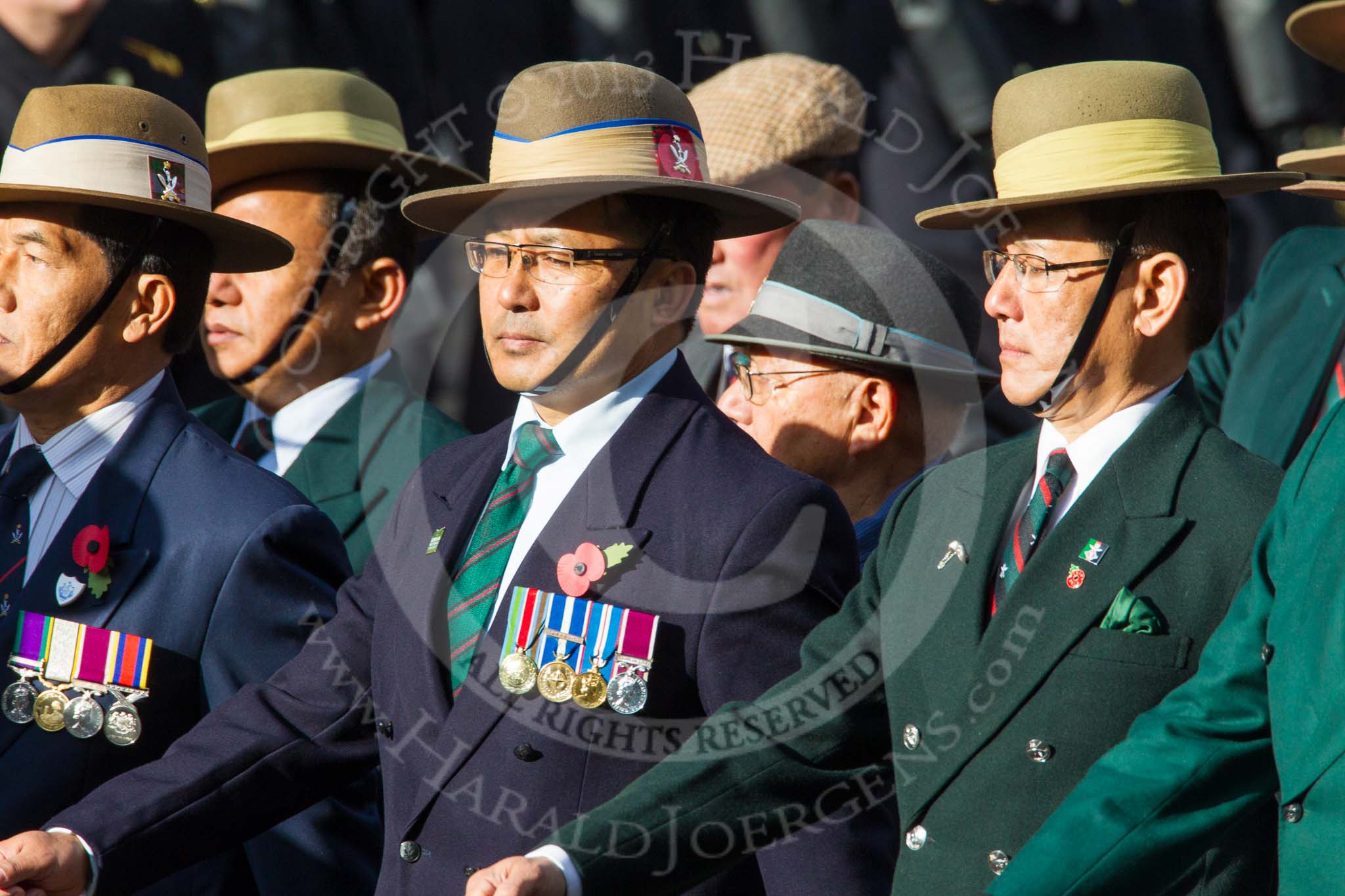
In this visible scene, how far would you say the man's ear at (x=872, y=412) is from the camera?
4.34 metres

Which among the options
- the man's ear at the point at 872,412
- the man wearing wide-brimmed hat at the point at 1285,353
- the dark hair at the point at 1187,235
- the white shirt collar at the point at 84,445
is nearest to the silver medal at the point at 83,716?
the white shirt collar at the point at 84,445

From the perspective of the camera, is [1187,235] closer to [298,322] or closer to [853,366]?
[853,366]

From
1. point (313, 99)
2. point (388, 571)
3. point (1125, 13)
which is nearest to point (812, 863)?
point (388, 571)

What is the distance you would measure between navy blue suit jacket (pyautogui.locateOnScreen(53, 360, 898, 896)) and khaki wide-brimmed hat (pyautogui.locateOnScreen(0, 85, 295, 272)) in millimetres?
1030

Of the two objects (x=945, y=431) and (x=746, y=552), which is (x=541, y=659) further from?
(x=945, y=431)

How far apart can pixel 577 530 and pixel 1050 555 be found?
2.94 ft

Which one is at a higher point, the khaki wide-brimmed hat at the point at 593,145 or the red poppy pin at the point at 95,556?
the khaki wide-brimmed hat at the point at 593,145

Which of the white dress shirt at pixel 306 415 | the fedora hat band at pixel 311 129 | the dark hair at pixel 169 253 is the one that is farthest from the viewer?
the fedora hat band at pixel 311 129

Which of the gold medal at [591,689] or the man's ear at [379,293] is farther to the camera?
the man's ear at [379,293]

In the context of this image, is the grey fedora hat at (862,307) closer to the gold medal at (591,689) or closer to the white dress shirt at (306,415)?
the white dress shirt at (306,415)

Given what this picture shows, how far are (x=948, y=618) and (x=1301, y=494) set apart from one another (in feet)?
2.10

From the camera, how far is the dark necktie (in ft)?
17.0

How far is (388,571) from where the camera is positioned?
3521 millimetres

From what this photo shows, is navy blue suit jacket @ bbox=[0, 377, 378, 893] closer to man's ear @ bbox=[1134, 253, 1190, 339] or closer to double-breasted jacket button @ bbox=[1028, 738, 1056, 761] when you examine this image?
double-breasted jacket button @ bbox=[1028, 738, 1056, 761]
